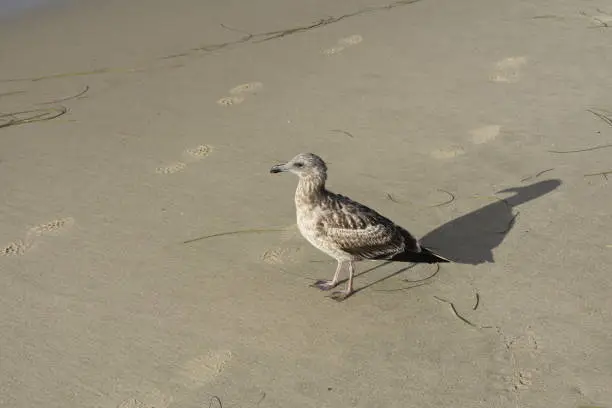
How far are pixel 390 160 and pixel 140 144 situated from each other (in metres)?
2.61

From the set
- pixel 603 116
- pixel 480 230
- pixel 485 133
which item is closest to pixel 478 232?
pixel 480 230

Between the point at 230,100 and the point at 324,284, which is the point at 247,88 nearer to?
the point at 230,100

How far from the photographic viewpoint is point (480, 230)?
19.7ft

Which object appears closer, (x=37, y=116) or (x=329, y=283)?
(x=329, y=283)

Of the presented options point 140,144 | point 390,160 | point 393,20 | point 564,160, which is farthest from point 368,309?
point 393,20

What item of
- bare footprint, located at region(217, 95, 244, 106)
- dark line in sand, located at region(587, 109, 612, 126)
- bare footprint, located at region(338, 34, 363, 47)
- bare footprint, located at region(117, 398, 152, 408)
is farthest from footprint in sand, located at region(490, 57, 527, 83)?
bare footprint, located at region(117, 398, 152, 408)

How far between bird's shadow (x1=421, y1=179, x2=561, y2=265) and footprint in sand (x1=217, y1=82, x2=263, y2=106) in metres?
3.29

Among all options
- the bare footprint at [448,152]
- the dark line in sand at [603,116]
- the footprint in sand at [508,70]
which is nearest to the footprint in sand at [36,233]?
the bare footprint at [448,152]

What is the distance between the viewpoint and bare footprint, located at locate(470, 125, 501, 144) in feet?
23.8

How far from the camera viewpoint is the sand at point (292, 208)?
4.71 m

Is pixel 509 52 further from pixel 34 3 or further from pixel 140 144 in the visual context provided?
pixel 34 3

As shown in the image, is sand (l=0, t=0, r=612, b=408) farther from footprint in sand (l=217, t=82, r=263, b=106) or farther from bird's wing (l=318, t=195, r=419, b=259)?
bird's wing (l=318, t=195, r=419, b=259)

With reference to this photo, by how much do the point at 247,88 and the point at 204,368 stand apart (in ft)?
14.9

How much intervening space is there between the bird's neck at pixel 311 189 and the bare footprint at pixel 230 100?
10.4 ft
